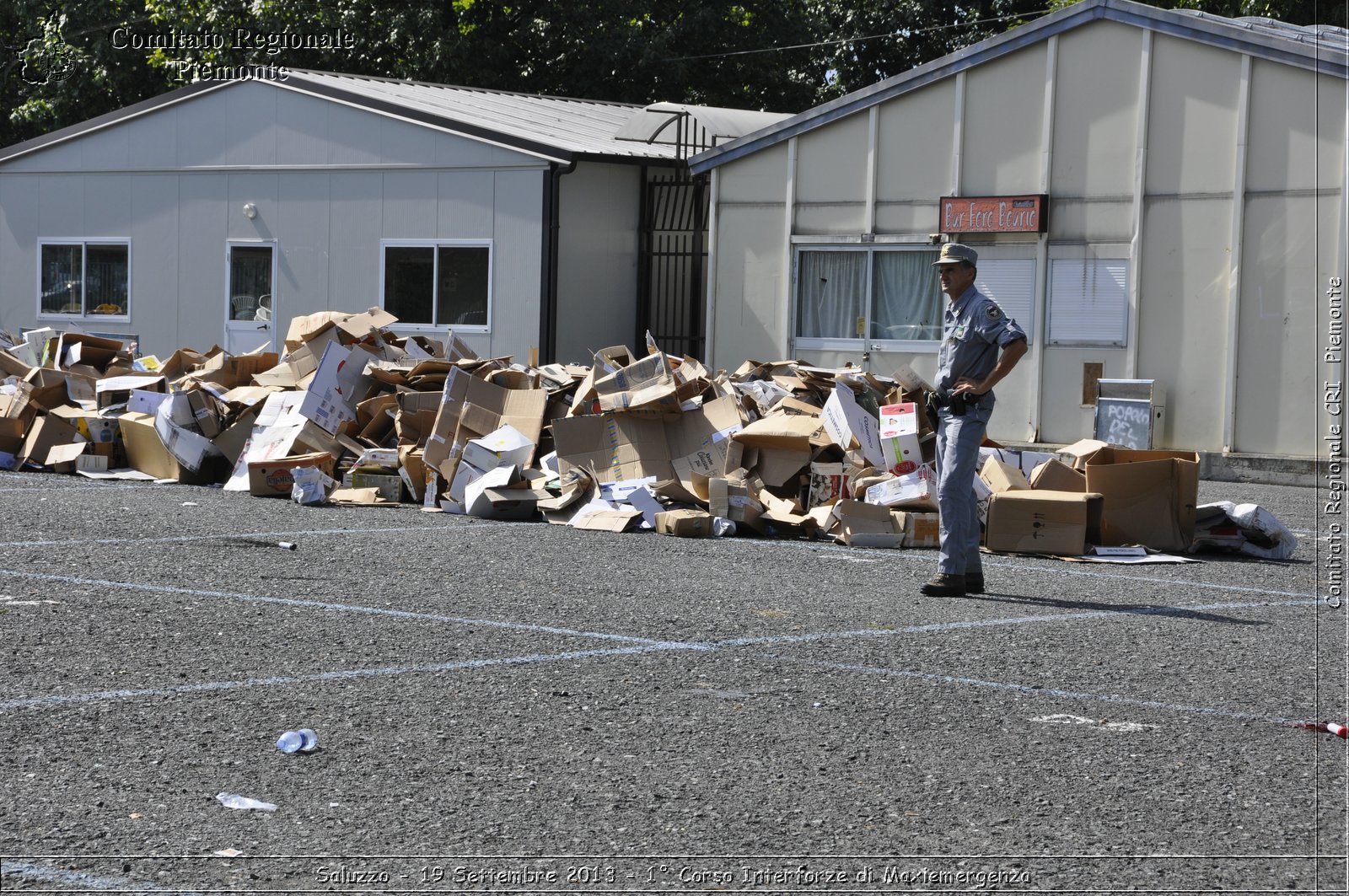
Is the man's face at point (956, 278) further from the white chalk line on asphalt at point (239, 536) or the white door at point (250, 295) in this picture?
the white door at point (250, 295)

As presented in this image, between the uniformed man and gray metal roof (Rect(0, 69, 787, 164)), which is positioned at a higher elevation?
gray metal roof (Rect(0, 69, 787, 164))

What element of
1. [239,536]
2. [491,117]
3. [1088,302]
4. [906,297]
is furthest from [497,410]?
[491,117]

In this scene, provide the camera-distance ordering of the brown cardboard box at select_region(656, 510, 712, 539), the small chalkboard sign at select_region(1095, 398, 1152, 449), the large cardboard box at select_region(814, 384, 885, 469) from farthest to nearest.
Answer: the small chalkboard sign at select_region(1095, 398, 1152, 449) < the large cardboard box at select_region(814, 384, 885, 469) < the brown cardboard box at select_region(656, 510, 712, 539)

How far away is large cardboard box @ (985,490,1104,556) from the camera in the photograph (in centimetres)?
981

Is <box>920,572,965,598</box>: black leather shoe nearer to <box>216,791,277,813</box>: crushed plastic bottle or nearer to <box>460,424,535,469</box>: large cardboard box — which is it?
<box>460,424,535,469</box>: large cardboard box

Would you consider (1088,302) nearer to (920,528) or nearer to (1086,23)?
(1086,23)

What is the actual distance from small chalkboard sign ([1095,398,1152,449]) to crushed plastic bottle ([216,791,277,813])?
12249 mm

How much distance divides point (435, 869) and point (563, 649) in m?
2.69

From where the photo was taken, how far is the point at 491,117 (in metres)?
20.7

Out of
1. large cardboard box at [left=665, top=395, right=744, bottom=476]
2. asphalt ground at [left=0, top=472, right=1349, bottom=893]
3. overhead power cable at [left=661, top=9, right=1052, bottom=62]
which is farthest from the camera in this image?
overhead power cable at [left=661, top=9, right=1052, bottom=62]

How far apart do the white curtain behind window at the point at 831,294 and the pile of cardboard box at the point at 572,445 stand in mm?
4396

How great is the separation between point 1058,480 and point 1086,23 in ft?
24.7

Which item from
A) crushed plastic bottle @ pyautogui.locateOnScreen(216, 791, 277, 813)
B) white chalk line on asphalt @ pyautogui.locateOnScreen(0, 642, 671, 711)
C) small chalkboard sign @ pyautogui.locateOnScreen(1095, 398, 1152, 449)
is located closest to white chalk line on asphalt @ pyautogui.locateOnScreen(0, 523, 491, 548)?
white chalk line on asphalt @ pyautogui.locateOnScreen(0, 642, 671, 711)

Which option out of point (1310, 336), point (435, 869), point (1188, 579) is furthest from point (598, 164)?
point (435, 869)
